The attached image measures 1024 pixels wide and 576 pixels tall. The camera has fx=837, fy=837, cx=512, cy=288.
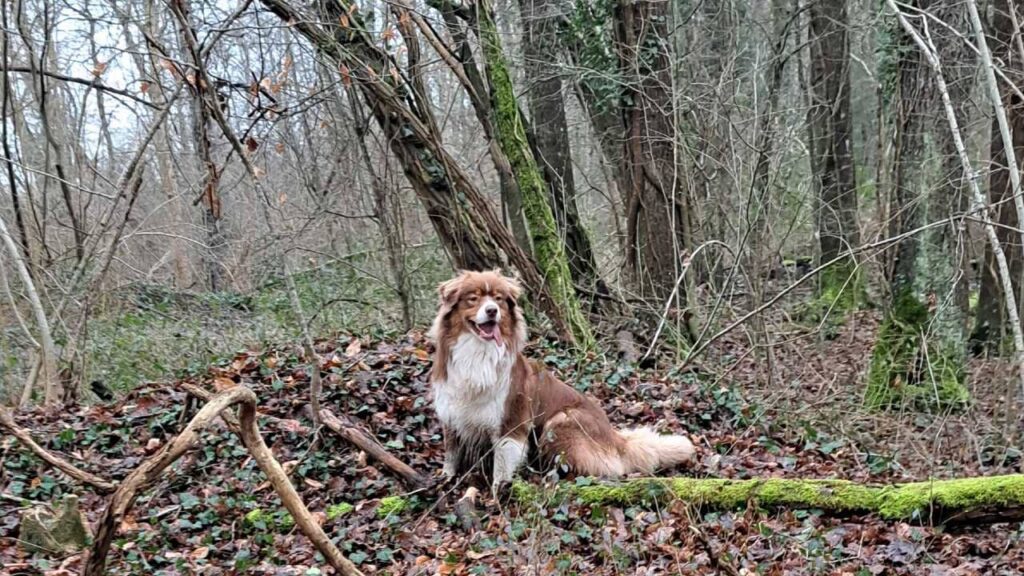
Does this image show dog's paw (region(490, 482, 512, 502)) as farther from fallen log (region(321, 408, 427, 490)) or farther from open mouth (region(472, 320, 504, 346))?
open mouth (region(472, 320, 504, 346))

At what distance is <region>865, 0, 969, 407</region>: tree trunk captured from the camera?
8.80m

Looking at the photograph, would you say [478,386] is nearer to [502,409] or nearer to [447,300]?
[502,409]

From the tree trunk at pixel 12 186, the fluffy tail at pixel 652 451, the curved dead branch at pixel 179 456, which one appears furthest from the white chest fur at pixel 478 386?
the tree trunk at pixel 12 186

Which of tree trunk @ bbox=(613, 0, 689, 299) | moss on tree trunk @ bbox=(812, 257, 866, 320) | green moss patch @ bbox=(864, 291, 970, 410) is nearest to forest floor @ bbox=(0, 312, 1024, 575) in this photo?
green moss patch @ bbox=(864, 291, 970, 410)

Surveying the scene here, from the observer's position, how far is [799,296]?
15859 mm

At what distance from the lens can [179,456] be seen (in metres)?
3.86

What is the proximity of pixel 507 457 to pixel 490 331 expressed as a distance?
99cm

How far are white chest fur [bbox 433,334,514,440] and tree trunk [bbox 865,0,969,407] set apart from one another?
180 inches

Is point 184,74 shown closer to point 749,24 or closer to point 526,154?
point 526,154

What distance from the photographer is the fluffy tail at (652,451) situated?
6.64 metres

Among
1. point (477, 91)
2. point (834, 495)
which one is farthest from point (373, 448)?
point (477, 91)

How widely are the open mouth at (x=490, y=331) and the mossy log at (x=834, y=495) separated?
3.72 feet

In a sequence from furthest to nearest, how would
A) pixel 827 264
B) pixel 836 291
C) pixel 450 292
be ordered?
1. pixel 836 291
2. pixel 827 264
3. pixel 450 292

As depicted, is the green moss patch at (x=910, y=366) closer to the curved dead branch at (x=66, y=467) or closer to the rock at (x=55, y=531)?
the curved dead branch at (x=66, y=467)
